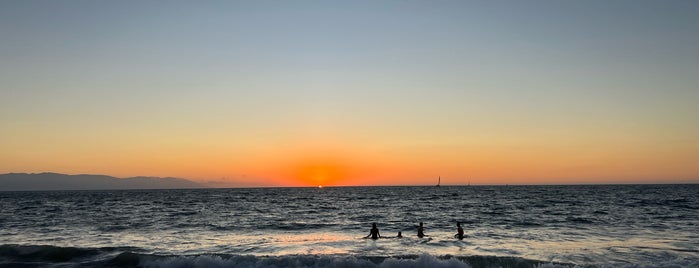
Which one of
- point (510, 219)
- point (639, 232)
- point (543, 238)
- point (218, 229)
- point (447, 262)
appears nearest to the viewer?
point (447, 262)

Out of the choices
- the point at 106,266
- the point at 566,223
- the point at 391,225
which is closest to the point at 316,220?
the point at 391,225

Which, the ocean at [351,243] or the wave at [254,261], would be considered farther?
the ocean at [351,243]

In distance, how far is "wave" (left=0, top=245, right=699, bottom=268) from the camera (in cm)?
2327

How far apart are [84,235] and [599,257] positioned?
34809 mm

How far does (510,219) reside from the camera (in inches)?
1879

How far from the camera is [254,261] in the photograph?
24.9 metres

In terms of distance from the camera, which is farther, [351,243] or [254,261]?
[351,243]

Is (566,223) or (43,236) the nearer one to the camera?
(43,236)

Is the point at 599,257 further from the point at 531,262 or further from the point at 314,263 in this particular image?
the point at 314,263

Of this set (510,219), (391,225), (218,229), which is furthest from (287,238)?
(510,219)

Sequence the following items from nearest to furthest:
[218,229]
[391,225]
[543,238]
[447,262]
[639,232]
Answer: [447,262] < [543,238] < [639,232] < [218,229] < [391,225]

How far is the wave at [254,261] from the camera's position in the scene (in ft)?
76.3

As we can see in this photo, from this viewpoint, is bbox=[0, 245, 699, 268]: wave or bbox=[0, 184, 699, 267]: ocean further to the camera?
bbox=[0, 184, 699, 267]: ocean

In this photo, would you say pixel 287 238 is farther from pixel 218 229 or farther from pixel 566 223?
pixel 566 223
